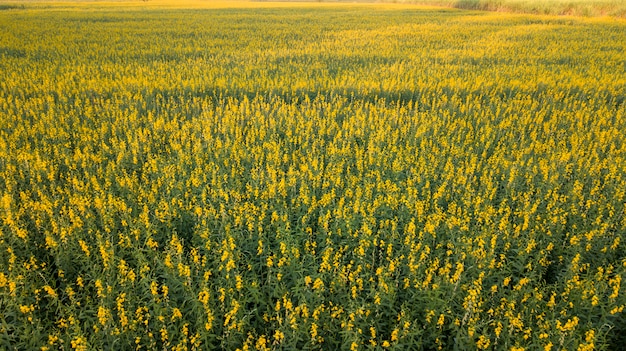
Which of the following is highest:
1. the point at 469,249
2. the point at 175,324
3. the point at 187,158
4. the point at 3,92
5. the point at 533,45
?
the point at 533,45

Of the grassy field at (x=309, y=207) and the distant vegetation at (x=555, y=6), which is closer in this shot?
the grassy field at (x=309, y=207)

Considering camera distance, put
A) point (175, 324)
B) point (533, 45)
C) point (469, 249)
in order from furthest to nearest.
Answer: point (533, 45) → point (469, 249) → point (175, 324)

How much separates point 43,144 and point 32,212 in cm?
305

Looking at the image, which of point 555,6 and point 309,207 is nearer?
point 309,207

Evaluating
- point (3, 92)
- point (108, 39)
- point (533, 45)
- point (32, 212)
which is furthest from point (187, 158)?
point (533, 45)

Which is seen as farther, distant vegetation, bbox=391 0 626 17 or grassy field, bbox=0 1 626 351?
distant vegetation, bbox=391 0 626 17

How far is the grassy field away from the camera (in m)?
3.58

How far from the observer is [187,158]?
6.57m

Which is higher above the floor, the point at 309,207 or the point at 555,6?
the point at 555,6

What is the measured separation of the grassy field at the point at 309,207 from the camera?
11.7 feet

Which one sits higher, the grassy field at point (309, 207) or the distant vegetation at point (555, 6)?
the distant vegetation at point (555, 6)

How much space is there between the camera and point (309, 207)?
5387 millimetres

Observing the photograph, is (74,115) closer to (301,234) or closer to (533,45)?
(301,234)

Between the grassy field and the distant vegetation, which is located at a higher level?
the distant vegetation
